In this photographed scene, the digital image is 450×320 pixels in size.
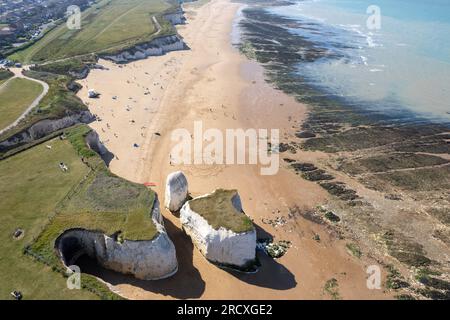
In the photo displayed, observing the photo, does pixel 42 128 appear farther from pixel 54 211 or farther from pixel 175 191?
pixel 175 191

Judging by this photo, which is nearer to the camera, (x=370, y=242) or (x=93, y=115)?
(x=370, y=242)

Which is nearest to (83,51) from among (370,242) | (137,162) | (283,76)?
(283,76)

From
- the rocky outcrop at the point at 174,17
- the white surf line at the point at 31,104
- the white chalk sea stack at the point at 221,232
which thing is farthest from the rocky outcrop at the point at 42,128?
the rocky outcrop at the point at 174,17

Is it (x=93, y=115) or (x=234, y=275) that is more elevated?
(x=93, y=115)

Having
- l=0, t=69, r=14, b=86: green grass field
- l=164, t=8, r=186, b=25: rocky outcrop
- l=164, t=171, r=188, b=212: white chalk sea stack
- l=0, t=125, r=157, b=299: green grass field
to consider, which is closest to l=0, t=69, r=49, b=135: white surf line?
l=0, t=69, r=14, b=86: green grass field

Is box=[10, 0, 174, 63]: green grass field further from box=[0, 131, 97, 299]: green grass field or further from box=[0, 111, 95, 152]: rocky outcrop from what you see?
box=[0, 131, 97, 299]: green grass field
